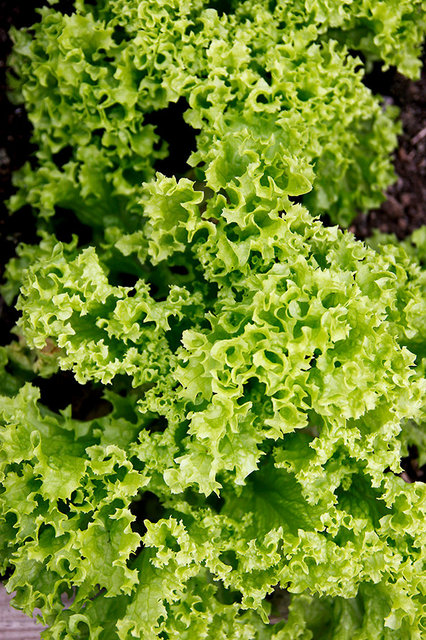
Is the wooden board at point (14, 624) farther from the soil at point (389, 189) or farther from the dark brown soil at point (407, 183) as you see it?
the dark brown soil at point (407, 183)

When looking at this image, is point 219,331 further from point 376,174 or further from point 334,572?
point 376,174

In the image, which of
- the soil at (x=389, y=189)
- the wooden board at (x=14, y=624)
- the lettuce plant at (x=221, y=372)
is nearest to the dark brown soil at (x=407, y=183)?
the soil at (x=389, y=189)

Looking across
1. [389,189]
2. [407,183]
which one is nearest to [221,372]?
[389,189]

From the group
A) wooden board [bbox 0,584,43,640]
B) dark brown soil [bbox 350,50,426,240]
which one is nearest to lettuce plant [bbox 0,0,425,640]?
wooden board [bbox 0,584,43,640]

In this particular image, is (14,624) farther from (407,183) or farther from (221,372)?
(407,183)

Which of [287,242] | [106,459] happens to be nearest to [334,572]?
[106,459]

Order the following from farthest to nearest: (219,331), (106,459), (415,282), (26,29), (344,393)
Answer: (26,29) → (415,282) → (106,459) → (219,331) → (344,393)

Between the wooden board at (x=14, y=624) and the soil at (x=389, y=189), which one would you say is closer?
the wooden board at (x=14, y=624)
